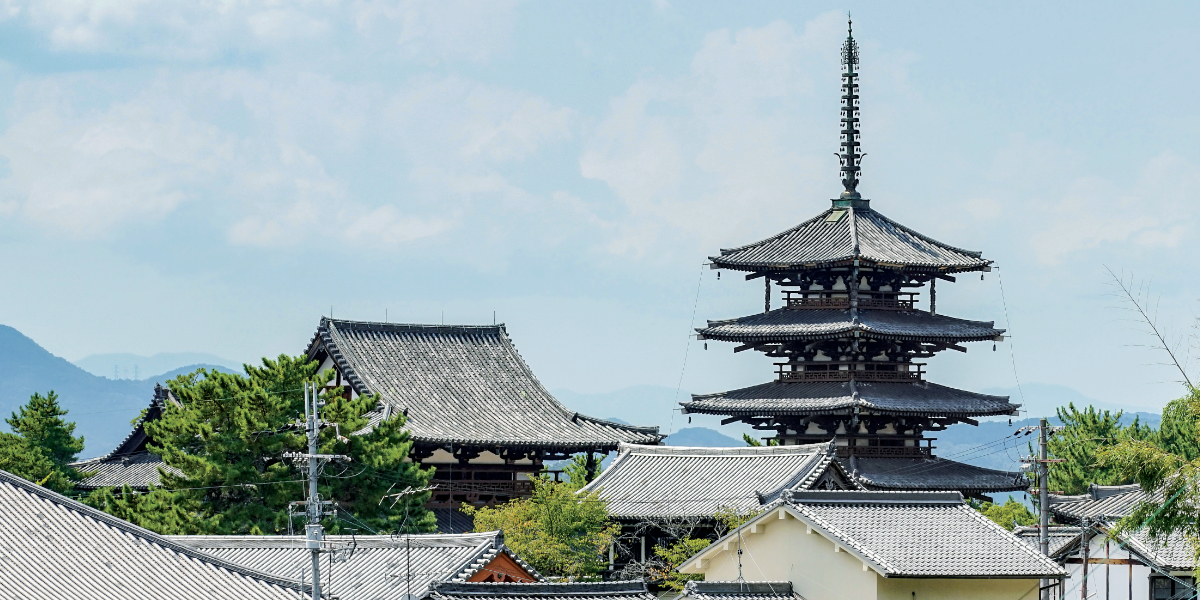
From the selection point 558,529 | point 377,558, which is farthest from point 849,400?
point 377,558

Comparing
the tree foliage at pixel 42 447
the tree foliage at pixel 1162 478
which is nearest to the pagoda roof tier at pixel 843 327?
the tree foliage at pixel 42 447

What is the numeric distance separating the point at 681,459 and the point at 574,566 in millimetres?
10404

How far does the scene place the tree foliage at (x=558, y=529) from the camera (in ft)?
159

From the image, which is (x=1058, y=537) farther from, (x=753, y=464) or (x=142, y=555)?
(x=142, y=555)

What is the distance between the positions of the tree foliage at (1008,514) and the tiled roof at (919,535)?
19.1 metres

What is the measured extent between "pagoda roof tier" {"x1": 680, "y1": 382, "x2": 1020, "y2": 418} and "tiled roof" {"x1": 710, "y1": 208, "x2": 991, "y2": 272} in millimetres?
4248

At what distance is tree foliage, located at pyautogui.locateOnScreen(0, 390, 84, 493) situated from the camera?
63.4 meters

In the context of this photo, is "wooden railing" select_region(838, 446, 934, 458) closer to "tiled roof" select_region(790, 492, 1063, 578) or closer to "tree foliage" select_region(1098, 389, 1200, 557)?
"tiled roof" select_region(790, 492, 1063, 578)

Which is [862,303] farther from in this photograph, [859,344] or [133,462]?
[133,462]

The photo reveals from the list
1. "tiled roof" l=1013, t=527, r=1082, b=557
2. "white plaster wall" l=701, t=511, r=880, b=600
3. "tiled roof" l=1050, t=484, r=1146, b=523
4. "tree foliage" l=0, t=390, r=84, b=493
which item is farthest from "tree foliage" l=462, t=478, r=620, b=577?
"tree foliage" l=0, t=390, r=84, b=493

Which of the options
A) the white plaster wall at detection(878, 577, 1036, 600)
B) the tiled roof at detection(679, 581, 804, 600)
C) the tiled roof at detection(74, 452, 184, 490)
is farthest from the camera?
the tiled roof at detection(74, 452, 184, 490)

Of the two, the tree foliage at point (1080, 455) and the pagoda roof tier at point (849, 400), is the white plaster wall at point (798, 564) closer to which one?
the pagoda roof tier at point (849, 400)

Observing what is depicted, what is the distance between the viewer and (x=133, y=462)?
6700cm

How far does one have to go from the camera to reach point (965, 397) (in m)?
62.2
